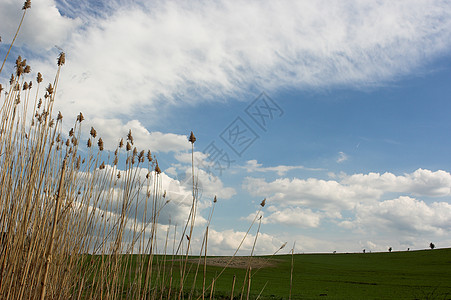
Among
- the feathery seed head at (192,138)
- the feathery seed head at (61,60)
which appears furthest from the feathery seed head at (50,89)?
the feathery seed head at (192,138)

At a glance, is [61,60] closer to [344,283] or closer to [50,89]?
A: [50,89]

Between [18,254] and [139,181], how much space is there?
1.22 meters

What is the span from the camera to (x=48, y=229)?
2.70 meters

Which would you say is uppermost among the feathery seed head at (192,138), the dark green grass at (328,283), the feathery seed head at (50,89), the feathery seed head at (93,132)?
the feathery seed head at (50,89)

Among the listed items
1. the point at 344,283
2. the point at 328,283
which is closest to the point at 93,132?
the point at 328,283

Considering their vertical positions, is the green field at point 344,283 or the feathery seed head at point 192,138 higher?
the feathery seed head at point 192,138

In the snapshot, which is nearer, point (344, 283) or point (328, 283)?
point (328, 283)

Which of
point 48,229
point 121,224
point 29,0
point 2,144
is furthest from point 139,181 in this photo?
point 29,0

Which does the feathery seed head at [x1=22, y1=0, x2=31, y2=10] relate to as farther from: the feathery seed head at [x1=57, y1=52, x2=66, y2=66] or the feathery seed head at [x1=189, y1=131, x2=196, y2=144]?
the feathery seed head at [x1=189, y1=131, x2=196, y2=144]

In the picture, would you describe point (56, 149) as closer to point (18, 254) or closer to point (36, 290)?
point (18, 254)


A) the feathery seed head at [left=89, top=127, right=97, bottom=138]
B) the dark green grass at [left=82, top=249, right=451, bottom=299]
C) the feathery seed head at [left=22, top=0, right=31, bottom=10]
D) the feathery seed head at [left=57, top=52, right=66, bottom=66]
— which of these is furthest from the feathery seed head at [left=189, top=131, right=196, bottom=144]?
the feathery seed head at [left=22, top=0, right=31, bottom=10]

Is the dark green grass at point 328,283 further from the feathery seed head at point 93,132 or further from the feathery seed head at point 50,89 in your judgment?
the feathery seed head at point 50,89

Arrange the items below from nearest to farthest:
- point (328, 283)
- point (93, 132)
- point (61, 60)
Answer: point (61, 60)
point (93, 132)
point (328, 283)

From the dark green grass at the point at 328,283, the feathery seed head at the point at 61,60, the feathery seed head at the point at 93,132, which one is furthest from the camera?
the dark green grass at the point at 328,283
